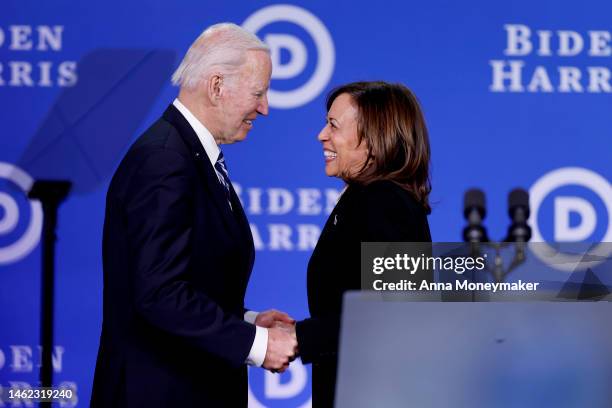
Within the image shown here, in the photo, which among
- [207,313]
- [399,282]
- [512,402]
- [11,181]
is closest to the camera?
[512,402]

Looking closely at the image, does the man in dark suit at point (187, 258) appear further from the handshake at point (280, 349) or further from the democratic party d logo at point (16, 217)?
the democratic party d logo at point (16, 217)

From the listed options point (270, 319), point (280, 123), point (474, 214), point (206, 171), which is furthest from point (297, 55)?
point (206, 171)

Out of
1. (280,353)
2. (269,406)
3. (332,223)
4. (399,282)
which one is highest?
(332,223)

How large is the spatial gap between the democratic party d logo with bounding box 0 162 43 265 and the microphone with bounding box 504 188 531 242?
203 cm

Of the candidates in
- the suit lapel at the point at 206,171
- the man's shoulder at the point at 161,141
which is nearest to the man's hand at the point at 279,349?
the suit lapel at the point at 206,171

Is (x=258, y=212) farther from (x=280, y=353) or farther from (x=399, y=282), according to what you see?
(x=399, y=282)

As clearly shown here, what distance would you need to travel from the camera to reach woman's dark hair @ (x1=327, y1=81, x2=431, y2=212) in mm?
2443

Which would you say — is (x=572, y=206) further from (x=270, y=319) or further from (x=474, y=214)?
(x=270, y=319)

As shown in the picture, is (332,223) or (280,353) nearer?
(280,353)

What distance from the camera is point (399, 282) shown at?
1958 millimetres

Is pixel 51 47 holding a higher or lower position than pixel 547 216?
higher

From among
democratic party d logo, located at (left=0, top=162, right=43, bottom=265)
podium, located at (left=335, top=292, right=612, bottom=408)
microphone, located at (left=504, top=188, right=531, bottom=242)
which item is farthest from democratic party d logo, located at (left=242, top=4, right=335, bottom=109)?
podium, located at (left=335, top=292, right=612, bottom=408)

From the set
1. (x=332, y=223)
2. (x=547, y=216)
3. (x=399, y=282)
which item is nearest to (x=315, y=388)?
(x=332, y=223)

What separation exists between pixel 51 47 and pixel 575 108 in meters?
2.16
